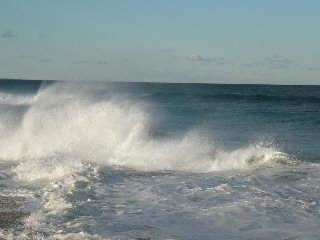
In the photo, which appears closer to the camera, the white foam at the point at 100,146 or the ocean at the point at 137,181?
the ocean at the point at 137,181

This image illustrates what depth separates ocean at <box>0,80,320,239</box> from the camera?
7.75 m

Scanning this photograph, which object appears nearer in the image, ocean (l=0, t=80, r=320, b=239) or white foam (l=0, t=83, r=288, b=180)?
ocean (l=0, t=80, r=320, b=239)

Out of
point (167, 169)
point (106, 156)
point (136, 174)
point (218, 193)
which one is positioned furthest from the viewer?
point (106, 156)

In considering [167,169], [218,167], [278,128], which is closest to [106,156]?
[167,169]

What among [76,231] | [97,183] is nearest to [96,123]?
[97,183]

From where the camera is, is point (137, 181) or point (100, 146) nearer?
point (137, 181)

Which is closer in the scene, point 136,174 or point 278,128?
point 136,174

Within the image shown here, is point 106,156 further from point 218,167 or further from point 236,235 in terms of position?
point 236,235

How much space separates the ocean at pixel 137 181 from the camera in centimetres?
775

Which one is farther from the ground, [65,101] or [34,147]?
[65,101]

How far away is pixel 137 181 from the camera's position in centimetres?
1173

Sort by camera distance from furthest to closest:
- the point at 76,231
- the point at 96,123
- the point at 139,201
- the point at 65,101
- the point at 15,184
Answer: the point at 65,101 < the point at 96,123 < the point at 15,184 < the point at 139,201 < the point at 76,231

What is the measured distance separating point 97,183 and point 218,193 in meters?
3.03

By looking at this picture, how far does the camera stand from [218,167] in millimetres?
14352
